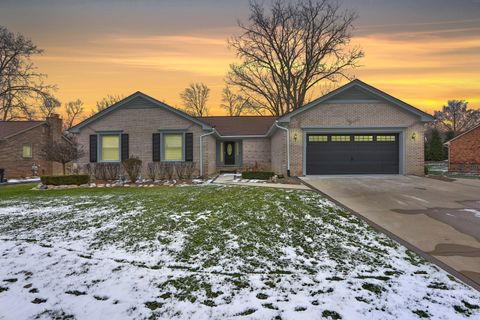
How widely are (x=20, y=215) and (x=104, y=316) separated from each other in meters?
6.05

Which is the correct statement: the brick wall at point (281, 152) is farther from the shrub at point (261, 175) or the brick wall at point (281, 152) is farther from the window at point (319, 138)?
the window at point (319, 138)

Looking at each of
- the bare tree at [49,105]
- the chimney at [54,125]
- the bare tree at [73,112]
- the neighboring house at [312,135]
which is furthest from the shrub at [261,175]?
the bare tree at [73,112]

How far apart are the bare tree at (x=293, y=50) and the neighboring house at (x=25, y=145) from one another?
19705mm

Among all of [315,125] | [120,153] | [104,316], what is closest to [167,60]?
[120,153]

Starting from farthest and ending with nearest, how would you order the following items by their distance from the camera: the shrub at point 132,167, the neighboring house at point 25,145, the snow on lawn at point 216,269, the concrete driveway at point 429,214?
the neighboring house at point 25,145, the shrub at point 132,167, the concrete driveway at point 429,214, the snow on lawn at point 216,269

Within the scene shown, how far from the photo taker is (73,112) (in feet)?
160

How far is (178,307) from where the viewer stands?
300 cm

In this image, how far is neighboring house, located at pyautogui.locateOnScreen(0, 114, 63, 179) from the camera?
21.3 m

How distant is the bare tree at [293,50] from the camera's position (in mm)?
28172

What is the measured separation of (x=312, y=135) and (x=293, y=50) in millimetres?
18810

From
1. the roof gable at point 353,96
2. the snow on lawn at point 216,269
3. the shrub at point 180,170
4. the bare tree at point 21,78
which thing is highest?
the bare tree at point 21,78

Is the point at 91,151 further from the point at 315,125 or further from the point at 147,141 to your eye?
the point at 315,125

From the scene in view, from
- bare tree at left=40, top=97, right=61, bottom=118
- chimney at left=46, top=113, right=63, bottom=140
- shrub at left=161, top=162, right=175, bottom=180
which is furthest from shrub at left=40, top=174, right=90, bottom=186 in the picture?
bare tree at left=40, top=97, right=61, bottom=118

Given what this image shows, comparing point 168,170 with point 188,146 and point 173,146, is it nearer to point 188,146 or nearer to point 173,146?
point 173,146
